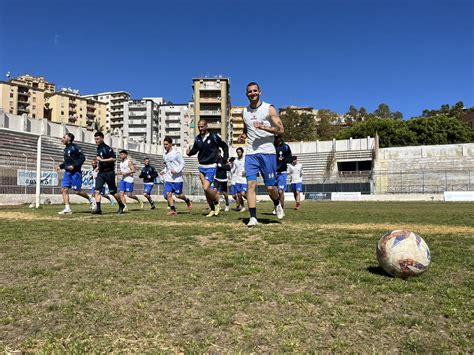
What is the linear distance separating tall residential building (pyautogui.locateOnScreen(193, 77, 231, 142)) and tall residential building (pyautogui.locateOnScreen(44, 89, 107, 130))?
37.4 meters

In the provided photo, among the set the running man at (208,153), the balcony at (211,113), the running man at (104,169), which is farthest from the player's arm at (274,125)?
the balcony at (211,113)

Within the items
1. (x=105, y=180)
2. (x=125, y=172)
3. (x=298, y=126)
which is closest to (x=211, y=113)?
(x=298, y=126)

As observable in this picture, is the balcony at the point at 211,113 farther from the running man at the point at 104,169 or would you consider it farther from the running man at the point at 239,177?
the running man at the point at 104,169

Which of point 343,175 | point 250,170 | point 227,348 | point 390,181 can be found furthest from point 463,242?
point 343,175

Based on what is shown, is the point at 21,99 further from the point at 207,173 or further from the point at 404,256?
the point at 404,256

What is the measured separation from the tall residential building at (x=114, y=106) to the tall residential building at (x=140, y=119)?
3.68 m

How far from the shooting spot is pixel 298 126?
10762 cm

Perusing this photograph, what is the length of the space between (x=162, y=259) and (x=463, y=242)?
4.27 meters

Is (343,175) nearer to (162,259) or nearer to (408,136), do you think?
(408,136)

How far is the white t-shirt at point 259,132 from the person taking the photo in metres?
7.87

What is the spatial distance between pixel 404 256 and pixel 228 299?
174 cm

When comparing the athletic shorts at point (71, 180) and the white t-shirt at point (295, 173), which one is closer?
the athletic shorts at point (71, 180)

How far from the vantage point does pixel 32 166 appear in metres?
24.7

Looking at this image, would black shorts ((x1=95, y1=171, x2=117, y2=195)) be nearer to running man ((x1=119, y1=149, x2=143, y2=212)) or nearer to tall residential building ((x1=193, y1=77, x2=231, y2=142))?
running man ((x1=119, y1=149, x2=143, y2=212))
